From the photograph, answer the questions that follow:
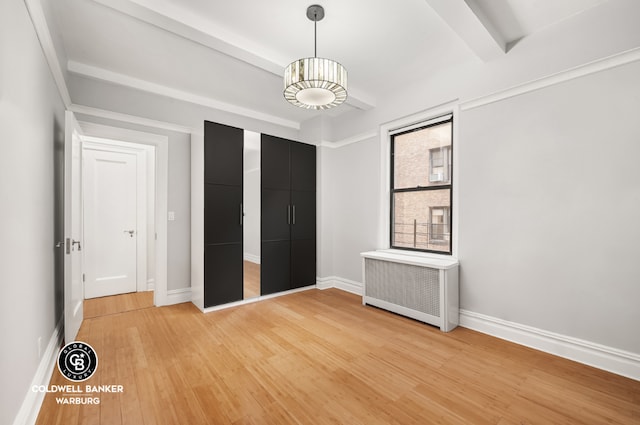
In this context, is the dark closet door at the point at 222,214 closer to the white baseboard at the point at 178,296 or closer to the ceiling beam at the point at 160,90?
the white baseboard at the point at 178,296

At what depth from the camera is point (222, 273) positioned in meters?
3.64

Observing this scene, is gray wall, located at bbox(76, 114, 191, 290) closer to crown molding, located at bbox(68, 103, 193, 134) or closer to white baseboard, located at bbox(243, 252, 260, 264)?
crown molding, located at bbox(68, 103, 193, 134)

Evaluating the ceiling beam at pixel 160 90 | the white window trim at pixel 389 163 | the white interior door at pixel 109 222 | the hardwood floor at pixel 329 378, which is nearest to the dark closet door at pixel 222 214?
the hardwood floor at pixel 329 378

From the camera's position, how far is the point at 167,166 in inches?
149

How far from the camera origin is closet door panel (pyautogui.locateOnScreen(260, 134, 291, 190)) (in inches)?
159

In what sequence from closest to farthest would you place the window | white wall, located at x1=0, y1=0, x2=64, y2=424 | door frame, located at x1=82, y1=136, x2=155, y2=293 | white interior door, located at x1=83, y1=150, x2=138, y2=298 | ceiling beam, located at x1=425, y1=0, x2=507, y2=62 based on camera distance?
white wall, located at x1=0, y1=0, x2=64, y2=424 < ceiling beam, located at x1=425, y1=0, x2=507, y2=62 < the window < white interior door, located at x1=83, y1=150, x2=138, y2=298 < door frame, located at x1=82, y1=136, x2=155, y2=293

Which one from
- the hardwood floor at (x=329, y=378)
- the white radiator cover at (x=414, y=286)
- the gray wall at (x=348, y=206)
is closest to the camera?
the hardwood floor at (x=329, y=378)

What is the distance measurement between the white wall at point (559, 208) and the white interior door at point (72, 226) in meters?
3.90

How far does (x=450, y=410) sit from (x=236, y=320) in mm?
2321

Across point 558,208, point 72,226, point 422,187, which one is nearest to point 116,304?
point 72,226

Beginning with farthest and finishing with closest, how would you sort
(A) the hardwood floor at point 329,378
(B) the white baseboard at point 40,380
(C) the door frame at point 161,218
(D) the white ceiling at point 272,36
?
(C) the door frame at point 161,218
(D) the white ceiling at point 272,36
(A) the hardwood floor at point 329,378
(B) the white baseboard at point 40,380

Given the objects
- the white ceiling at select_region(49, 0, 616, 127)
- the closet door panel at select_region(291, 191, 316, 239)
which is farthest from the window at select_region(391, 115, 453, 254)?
the closet door panel at select_region(291, 191, 316, 239)

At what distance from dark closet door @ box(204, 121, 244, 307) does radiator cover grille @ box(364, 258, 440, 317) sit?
1.77m

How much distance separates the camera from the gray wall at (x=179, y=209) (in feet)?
12.6
